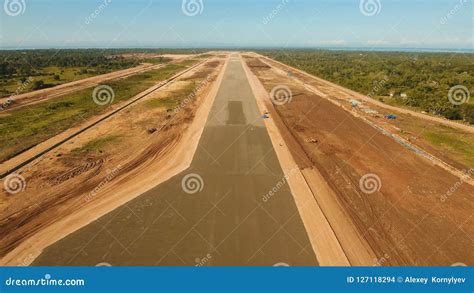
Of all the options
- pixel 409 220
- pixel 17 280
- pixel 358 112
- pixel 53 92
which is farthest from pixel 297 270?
pixel 53 92

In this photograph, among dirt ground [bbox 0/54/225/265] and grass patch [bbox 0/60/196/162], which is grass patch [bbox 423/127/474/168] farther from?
grass patch [bbox 0/60/196/162]

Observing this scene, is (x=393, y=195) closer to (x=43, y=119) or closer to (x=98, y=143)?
(x=98, y=143)

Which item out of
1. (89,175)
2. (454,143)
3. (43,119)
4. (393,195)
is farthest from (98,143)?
(454,143)

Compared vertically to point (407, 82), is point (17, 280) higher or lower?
higher

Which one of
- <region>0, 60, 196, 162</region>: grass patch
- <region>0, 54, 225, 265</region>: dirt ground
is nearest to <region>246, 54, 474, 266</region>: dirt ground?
<region>0, 54, 225, 265</region>: dirt ground

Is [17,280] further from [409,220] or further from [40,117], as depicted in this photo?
[40,117]

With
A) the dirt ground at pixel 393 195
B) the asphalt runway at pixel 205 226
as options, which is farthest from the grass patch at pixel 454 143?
the asphalt runway at pixel 205 226

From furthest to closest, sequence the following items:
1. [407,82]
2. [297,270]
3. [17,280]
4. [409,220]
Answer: [407,82], [409,220], [297,270], [17,280]
